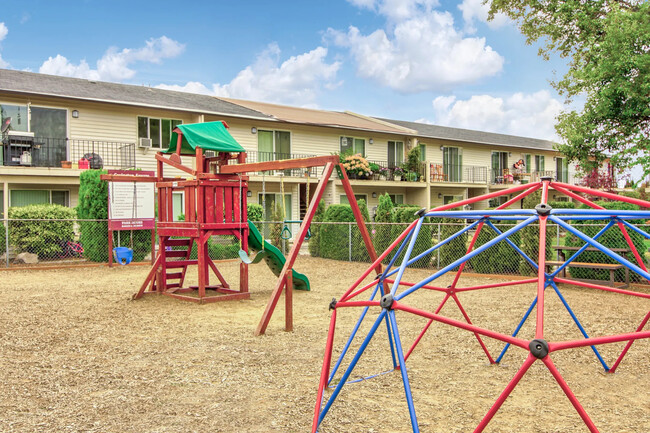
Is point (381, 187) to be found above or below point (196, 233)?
above

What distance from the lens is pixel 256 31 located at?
22.1m

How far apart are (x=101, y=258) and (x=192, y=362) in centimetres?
1159

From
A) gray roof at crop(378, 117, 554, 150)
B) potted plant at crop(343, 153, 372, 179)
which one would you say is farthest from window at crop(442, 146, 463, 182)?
potted plant at crop(343, 153, 372, 179)

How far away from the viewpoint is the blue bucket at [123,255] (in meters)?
15.4

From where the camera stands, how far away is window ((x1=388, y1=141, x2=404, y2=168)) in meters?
29.9

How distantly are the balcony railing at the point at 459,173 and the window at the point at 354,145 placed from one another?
473 centimetres

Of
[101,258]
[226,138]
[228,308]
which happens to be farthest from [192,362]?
[101,258]

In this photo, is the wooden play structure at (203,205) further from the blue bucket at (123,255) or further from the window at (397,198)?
the window at (397,198)

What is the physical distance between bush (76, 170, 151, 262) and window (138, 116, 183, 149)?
18.2 feet

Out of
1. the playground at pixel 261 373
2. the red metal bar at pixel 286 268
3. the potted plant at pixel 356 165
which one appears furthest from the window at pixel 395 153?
the red metal bar at pixel 286 268

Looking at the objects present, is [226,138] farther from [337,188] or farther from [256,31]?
[337,188]

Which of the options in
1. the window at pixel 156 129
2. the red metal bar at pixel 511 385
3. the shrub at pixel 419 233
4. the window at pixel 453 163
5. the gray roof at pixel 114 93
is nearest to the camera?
the red metal bar at pixel 511 385

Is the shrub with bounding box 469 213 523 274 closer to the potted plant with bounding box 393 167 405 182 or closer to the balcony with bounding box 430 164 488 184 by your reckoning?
the potted plant with bounding box 393 167 405 182

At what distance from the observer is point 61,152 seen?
19.9m
